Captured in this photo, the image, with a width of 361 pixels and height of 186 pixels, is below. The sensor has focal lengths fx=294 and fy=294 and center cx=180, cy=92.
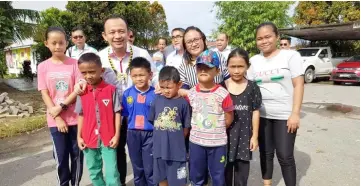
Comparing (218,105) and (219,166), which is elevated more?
(218,105)

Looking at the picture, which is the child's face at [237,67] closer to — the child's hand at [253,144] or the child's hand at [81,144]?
the child's hand at [253,144]

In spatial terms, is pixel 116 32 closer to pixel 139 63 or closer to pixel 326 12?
pixel 139 63

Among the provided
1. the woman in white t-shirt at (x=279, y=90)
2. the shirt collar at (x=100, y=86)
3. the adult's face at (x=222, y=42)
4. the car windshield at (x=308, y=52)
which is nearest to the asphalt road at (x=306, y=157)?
the woman in white t-shirt at (x=279, y=90)

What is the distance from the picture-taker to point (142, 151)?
2730 millimetres

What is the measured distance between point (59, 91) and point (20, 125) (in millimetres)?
4203

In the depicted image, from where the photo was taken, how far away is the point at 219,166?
8.23 feet

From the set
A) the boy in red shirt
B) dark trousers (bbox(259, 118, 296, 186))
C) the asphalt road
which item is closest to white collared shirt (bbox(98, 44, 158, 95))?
the boy in red shirt

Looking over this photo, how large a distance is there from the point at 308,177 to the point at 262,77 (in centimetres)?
169

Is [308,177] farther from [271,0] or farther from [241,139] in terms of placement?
[271,0]

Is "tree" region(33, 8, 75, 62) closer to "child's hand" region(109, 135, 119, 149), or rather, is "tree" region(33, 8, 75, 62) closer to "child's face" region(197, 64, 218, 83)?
"child's hand" region(109, 135, 119, 149)

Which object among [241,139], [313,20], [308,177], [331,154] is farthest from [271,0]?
[241,139]

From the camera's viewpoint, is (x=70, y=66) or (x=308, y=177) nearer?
(x=70, y=66)

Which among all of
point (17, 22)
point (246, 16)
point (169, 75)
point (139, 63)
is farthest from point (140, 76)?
point (246, 16)

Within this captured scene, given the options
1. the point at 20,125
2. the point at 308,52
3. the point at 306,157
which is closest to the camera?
the point at 306,157
